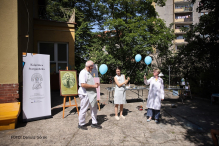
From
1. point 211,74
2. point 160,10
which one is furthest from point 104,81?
point 160,10

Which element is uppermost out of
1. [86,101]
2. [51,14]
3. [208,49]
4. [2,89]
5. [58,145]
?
[51,14]

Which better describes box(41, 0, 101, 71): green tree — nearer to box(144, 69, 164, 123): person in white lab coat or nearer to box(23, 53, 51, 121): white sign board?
box(23, 53, 51, 121): white sign board

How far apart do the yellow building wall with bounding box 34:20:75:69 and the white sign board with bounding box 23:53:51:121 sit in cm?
531

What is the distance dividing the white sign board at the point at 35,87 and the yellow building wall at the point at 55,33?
209 inches

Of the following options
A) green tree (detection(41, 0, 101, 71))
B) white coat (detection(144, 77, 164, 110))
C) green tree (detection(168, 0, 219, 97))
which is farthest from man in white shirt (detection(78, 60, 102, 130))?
green tree (detection(41, 0, 101, 71))

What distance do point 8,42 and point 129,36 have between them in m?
11.1

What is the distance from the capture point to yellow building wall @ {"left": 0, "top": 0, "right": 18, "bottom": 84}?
485cm

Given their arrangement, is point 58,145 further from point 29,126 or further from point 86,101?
point 29,126

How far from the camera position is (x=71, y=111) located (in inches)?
245

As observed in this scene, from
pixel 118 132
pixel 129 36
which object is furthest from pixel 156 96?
pixel 129 36

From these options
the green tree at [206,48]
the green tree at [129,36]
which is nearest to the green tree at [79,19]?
the green tree at [129,36]

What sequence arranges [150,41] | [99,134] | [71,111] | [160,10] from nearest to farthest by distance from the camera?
1. [99,134]
2. [71,111]
3. [150,41]
4. [160,10]

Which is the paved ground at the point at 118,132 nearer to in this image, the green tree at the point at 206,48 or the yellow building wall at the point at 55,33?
the green tree at the point at 206,48

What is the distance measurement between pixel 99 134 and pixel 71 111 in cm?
252
